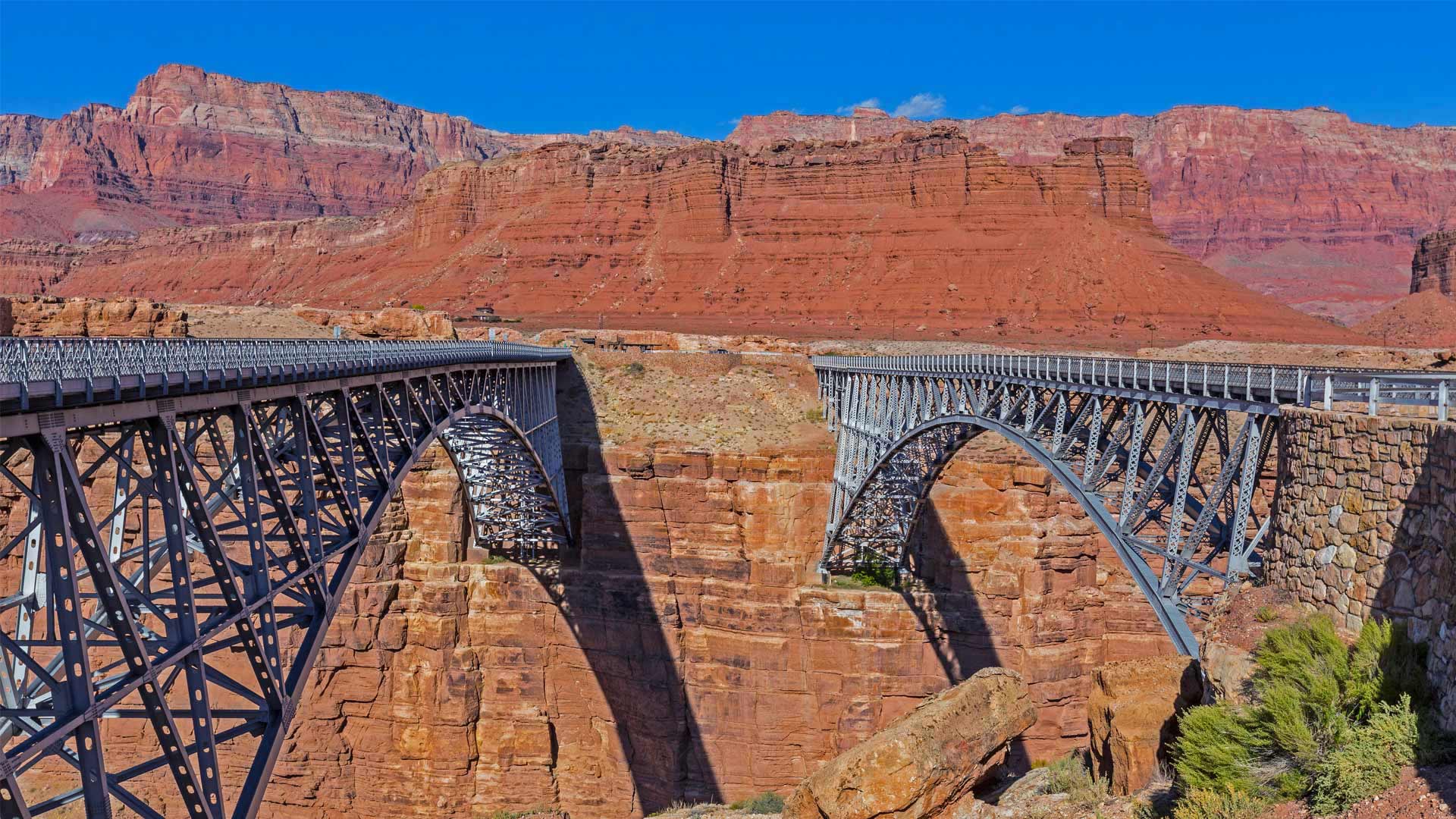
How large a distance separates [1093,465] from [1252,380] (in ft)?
15.0

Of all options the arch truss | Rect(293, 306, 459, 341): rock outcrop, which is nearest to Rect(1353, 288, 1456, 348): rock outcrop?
the arch truss

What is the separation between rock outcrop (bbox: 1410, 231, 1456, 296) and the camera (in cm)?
11012

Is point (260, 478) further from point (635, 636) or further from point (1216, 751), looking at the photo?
point (635, 636)

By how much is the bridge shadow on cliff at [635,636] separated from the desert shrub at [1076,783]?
2342cm

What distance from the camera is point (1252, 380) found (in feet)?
47.6

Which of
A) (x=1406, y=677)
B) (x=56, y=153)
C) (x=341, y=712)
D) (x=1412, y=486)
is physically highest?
(x=56, y=153)

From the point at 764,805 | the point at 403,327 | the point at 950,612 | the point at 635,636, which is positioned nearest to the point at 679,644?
the point at 635,636

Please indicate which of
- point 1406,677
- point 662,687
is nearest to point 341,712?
point 662,687

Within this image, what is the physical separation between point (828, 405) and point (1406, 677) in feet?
123

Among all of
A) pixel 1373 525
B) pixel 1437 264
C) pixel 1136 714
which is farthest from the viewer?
pixel 1437 264

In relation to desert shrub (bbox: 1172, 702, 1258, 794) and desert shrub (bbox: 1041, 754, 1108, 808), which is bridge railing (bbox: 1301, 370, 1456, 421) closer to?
desert shrub (bbox: 1172, 702, 1258, 794)

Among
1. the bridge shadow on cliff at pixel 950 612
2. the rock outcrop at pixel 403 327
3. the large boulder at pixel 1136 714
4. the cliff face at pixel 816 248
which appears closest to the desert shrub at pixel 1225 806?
the large boulder at pixel 1136 714

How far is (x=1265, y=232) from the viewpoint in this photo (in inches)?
7279

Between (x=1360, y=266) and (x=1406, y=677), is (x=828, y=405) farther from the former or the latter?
(x=1360, y=266)
